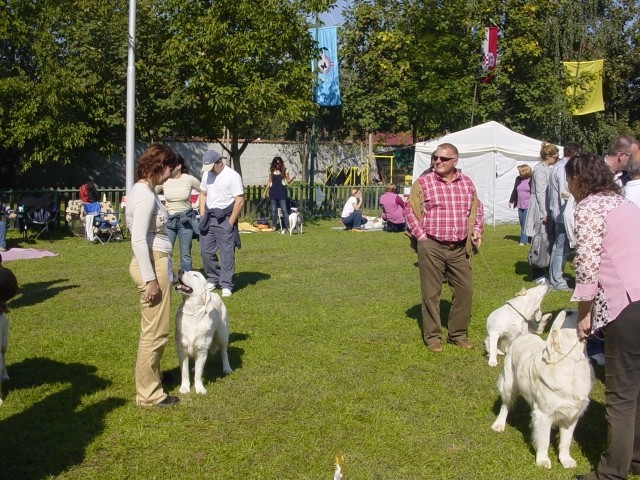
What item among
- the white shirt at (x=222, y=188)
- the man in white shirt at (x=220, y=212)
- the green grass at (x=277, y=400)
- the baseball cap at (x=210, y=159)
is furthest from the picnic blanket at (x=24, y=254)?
the baseball cap at (x=210, y=159)

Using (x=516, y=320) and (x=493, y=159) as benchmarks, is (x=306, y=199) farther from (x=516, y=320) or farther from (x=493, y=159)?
(x=516, y=320)

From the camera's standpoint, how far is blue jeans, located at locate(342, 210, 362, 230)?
18828mm

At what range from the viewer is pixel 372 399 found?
5.64 meters

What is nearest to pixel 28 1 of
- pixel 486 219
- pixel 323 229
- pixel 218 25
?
pixel 218 25

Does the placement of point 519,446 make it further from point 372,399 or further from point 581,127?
point 581,127

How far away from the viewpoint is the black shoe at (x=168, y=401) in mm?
5387

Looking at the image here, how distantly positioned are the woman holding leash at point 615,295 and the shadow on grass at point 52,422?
3220 mm

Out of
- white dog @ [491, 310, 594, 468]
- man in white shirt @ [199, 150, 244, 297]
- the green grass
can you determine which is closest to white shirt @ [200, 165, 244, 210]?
man in white shirt @ [199, 150, 244, 297]

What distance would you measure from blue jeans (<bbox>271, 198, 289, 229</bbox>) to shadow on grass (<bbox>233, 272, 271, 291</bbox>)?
266 inches

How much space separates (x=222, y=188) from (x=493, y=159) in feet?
40.5

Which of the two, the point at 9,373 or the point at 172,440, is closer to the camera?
the point at 172,440

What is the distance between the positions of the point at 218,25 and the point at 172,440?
1468cm

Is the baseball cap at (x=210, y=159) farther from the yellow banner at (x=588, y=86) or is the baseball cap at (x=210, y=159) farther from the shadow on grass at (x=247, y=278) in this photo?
the yellow banner at (x=588, y=86)

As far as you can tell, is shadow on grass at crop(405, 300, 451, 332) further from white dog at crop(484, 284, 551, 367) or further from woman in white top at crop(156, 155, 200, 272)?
woman in white top at crop(156, 155, 200, 272)
